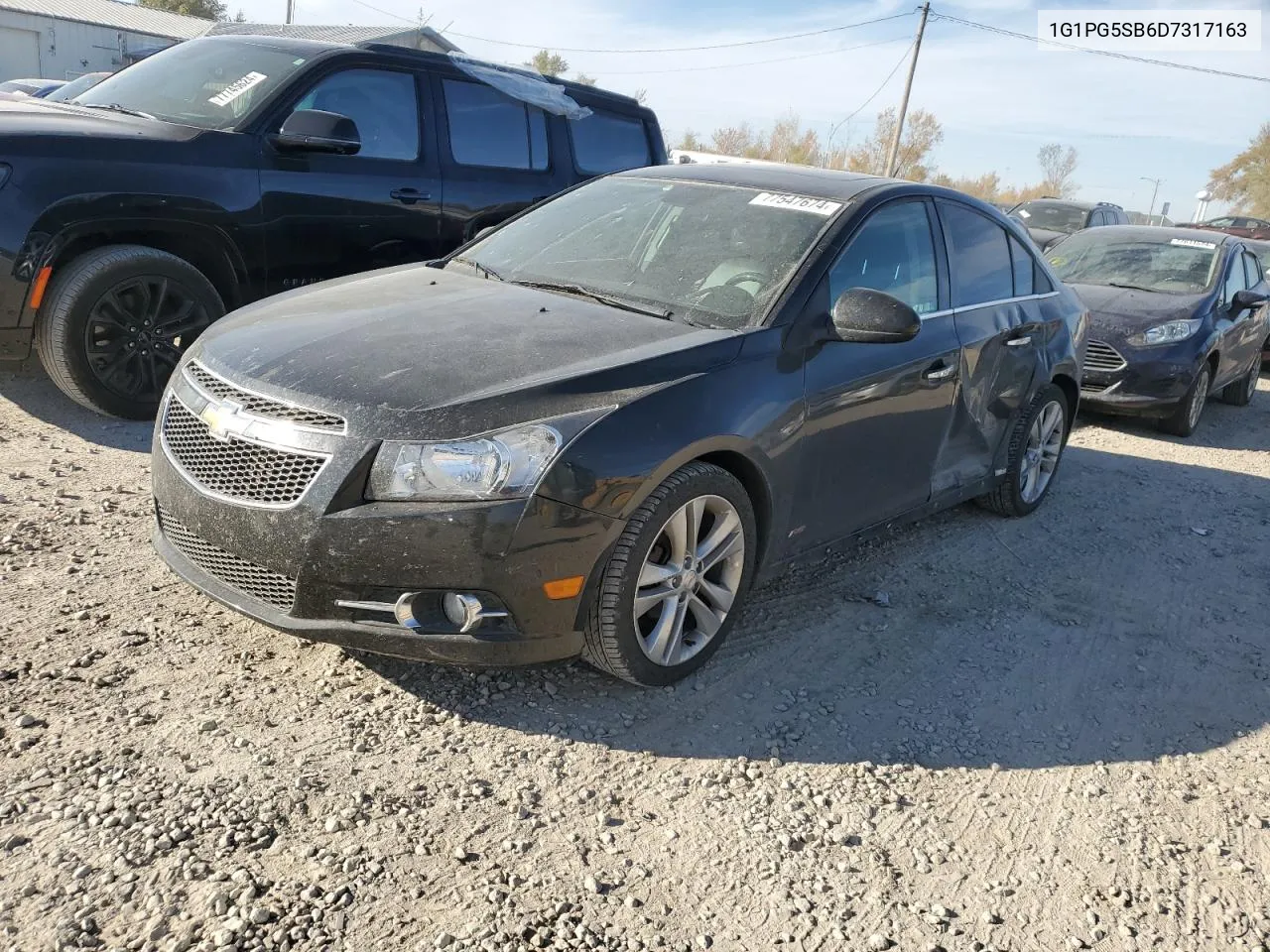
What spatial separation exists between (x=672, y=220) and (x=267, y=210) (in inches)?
102

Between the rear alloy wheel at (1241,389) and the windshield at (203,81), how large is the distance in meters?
8.94

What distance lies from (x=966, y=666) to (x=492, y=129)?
479 cm

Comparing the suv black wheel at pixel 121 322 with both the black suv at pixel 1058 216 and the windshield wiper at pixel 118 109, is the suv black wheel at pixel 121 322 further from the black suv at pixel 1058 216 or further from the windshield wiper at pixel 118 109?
the black suv at pixel 1058 216

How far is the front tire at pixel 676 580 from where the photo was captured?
10.1 ft

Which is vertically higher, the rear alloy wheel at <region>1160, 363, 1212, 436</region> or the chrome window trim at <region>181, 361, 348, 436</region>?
the chrome window trim at <region>181, 361, 348, 436</region>

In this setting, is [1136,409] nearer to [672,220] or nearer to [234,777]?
[672,220]

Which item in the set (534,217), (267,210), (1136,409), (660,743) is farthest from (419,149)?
(1136,409)

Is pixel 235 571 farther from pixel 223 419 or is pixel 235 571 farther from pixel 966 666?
pixel 966 666

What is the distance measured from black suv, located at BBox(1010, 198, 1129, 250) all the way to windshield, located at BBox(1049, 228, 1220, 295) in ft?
22.2

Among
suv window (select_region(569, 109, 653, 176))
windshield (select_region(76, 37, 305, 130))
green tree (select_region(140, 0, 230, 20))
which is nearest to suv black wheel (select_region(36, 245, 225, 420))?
windshield (select_region(76, 37, 305, 130))

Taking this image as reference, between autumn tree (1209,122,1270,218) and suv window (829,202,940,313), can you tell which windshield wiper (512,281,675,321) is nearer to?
suv window (829,202,940,313)

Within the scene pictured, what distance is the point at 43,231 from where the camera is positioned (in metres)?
4.77

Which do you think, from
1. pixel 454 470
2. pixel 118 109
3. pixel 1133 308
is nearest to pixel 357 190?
pixel 118 109

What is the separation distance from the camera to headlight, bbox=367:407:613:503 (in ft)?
9.27
